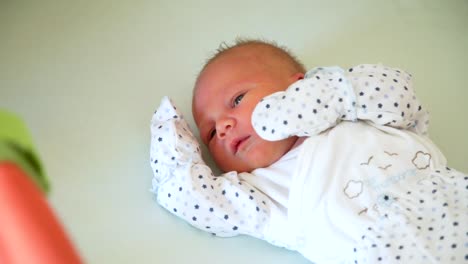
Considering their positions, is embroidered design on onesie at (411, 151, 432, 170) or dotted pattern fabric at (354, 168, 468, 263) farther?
embroidered design on onesie at (411, 151, 432, 170)

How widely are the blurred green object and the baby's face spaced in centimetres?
61

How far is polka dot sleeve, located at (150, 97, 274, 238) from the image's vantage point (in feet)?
2.91

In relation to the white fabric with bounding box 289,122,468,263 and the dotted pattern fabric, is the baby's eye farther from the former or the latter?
the dotted pattern fabric

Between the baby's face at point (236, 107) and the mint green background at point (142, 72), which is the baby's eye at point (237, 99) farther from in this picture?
the mint green background at point (142, 72)

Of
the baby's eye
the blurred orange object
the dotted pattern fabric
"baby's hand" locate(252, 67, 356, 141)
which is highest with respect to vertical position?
the blurred orange object

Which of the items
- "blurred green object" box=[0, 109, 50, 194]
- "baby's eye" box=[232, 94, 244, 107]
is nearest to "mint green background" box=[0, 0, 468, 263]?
"baby's eye" box=[232, 94, 244, 107]

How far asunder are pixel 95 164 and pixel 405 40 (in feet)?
2.43

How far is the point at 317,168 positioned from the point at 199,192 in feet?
0.61

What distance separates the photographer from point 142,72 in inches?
45.2

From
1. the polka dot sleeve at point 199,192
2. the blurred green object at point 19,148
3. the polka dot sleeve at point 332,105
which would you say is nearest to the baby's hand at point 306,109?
the polka dot sleeve at point 332,105

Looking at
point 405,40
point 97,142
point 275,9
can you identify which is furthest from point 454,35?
point 97,142

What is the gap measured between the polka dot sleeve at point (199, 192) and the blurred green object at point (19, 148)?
20.9 inches

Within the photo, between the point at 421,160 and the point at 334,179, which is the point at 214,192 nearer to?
the point at 334,179

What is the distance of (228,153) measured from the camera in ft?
3.22
